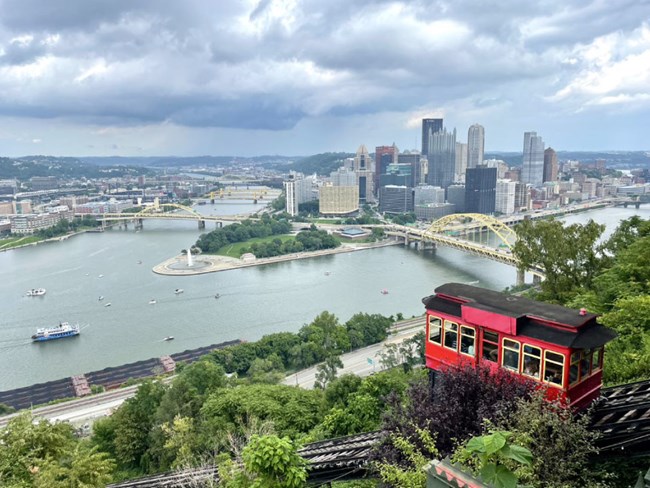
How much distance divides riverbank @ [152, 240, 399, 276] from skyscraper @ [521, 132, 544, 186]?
50741mm

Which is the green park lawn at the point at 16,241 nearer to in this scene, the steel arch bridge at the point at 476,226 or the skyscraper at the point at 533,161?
the steel arch bridge at the point at 476,226

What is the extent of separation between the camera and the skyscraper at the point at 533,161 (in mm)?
72250

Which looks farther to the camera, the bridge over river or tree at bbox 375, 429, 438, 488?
the bridge over river

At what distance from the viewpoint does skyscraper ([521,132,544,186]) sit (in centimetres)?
7225

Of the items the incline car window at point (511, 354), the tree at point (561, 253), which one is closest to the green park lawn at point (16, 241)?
the tree at point (561, 253)

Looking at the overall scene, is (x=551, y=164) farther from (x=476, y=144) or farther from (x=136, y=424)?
(x=136, y=424)

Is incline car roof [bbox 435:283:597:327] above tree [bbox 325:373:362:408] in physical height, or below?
above

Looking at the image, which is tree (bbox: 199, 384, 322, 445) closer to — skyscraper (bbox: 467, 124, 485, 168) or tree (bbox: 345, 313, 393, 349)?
tree (bbox: 345, 313, 393, 349)

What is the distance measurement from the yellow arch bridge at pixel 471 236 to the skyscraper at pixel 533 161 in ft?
113

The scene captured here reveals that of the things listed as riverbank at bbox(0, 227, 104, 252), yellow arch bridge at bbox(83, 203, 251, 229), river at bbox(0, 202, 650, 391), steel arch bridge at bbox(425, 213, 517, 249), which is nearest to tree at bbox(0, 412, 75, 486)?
river at bbox(0, 202, 650, 391)

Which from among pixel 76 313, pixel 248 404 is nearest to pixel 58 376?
pixel 76 313

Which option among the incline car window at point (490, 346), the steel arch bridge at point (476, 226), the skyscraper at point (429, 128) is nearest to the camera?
the incline car window at point (490, 346)

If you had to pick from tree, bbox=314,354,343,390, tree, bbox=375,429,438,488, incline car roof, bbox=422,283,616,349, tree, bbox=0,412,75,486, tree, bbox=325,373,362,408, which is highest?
incline car roof, bbox=422,283,616,349

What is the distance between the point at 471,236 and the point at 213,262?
21.2 metres
